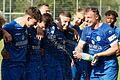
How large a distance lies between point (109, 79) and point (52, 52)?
5.28ft

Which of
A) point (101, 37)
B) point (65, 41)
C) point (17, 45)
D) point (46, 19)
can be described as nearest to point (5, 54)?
point (17, 45)

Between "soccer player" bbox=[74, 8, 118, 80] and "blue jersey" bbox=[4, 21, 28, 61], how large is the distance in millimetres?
1004

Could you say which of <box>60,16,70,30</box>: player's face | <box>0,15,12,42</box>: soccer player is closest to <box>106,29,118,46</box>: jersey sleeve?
<box>60,16,70,30</box>: player's face

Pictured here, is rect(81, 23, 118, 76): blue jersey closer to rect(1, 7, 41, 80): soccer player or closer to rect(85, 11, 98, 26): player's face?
rect(85, 11, 98, 26): player's face

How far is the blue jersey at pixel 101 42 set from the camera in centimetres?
980

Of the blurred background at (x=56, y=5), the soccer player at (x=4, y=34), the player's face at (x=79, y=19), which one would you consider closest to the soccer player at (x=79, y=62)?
the player's face at (x=79, y=19)

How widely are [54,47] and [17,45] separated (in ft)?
5.13

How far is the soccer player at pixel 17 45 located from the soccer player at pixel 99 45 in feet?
3.19

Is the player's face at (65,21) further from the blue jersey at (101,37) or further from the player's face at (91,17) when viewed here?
the player's face at (91,17)

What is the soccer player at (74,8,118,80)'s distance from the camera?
31.9 feet

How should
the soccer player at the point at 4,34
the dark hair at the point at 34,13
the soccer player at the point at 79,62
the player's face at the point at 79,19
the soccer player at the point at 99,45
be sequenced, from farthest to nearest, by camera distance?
the player's face at the point at 79,19 < the soccer player at the point at 79,62 < the soccer player at the point at 99,45 < the dark hair at the point at 34,13 < the soccer player at the point at 4,34

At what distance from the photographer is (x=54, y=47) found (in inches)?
434

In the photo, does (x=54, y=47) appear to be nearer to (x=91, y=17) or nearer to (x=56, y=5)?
(x=91, y=17)

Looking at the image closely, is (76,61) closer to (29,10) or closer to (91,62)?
(91,62)
